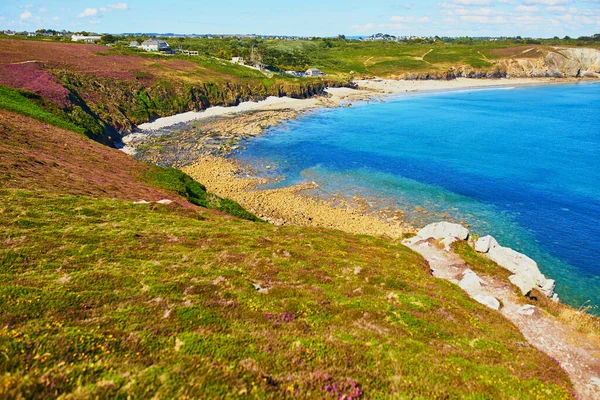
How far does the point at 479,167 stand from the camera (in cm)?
7556

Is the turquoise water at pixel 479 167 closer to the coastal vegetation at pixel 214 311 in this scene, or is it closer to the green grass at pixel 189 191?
the coastal vegetation at pixel 214 311

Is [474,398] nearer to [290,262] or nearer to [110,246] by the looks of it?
[290,262]

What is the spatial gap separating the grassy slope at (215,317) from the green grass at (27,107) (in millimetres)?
29942

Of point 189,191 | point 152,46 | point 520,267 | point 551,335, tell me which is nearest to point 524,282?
point 520,267

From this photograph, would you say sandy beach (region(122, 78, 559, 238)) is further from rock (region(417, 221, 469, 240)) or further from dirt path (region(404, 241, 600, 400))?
dirt path (region(404, 241, 600, 400))

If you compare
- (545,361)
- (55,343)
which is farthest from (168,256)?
(545,361)

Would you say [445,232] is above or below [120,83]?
below

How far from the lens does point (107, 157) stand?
45406 millimetres

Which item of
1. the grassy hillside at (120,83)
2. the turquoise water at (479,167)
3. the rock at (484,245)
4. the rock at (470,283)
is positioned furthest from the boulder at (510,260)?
the grassy hillside at (120,83)

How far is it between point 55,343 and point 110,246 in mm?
9973

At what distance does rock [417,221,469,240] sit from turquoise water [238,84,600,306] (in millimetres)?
12272

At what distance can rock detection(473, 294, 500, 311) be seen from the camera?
2388 centimetres

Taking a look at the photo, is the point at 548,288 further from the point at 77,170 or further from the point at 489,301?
the point at 77,170

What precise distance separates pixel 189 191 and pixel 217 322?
3404cm
